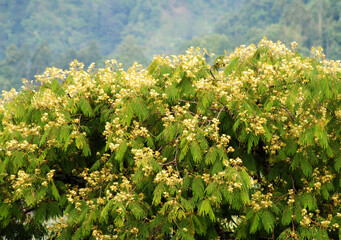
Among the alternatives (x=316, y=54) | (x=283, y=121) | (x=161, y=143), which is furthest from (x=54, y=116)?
(x=316, y=54)

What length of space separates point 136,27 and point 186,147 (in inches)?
4903

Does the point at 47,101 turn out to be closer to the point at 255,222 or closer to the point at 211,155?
the point at 211,155

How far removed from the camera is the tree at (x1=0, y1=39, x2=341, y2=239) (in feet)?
23.7

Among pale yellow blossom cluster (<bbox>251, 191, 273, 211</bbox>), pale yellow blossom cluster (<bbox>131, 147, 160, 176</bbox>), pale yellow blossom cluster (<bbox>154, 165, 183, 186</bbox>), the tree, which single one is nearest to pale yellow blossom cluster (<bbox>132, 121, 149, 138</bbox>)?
the tree

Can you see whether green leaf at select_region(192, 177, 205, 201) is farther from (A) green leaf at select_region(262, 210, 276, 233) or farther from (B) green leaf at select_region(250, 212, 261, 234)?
(A) green leaf at select_region(262, 210, 276, 233)

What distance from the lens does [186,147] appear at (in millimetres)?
7070

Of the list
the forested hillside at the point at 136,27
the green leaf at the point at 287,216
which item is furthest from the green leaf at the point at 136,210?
the forested hillside at the point at 136,27

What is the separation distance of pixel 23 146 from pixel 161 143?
2054 millimetres

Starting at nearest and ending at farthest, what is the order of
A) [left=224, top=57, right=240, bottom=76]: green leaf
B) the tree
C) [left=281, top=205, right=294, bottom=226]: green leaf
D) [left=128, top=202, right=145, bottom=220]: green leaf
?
[left=128, top=202, right=145, bottom=220]: green leaf, the tree, [left=281, top=205, right=294, bottom=226]: green leaf, [left=224, top=57, right=240, bottom=76]: green leaf

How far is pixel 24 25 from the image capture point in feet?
408

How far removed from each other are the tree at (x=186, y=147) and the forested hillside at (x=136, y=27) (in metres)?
75.5

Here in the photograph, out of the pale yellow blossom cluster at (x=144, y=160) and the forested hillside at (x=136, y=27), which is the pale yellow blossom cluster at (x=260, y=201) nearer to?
the pale yellow blossom cluster at (x=144, y=160)

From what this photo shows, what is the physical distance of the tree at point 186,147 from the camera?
23.7 ft

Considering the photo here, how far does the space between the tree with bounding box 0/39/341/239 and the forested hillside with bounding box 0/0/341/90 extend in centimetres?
7552
